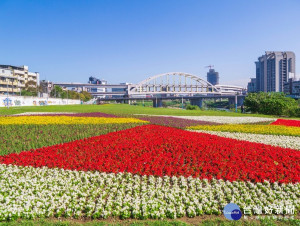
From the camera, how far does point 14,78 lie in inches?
3814

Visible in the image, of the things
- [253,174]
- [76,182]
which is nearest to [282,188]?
[253,174]

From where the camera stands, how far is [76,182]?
7148mm

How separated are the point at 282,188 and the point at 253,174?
88 cm

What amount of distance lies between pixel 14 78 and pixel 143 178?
105 metres

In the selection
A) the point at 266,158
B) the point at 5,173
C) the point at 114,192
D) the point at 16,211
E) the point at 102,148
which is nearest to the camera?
the point at 16,211

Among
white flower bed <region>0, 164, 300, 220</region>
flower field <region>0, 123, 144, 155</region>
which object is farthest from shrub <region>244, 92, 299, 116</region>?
white flower bed <region>0, 164, 300, 220</region>

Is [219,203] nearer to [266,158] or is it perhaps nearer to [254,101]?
[266,158]

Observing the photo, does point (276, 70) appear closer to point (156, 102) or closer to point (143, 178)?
point (156, 102)

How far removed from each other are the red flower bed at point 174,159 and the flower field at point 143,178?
0.03 meters

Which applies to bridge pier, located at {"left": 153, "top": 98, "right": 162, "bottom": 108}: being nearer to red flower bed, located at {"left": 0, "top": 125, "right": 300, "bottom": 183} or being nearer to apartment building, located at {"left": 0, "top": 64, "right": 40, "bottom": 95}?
apartment building, located at {"left": 0, "top": 64, "right": 40, "bottom": 95}

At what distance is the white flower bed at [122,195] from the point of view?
17.9 ft

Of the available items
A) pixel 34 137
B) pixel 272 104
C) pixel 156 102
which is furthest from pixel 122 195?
pixel 156 102

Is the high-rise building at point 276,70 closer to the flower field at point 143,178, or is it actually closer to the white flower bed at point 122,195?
the flower field at point 143,178

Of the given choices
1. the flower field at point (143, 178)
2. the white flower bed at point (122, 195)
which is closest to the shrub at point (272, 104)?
the flower field at point (143, 178)
